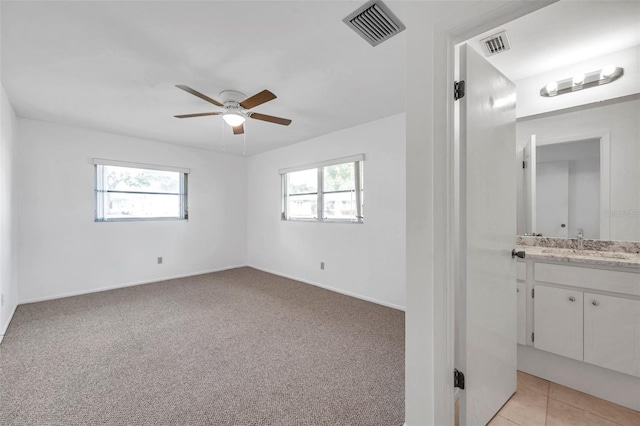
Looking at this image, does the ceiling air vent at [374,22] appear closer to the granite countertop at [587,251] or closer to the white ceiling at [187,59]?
the white ceiling at [187,59]

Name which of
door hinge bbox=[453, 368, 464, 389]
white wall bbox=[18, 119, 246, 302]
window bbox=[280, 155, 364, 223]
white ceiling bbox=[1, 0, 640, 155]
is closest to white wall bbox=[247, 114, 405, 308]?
window bbox=[280, 155, 364, 223]

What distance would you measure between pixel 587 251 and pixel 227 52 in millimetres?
3213

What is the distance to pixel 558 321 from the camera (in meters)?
1.89

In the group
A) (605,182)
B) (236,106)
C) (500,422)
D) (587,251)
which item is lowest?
(500,422)

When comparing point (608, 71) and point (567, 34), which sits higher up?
point (567, 34)

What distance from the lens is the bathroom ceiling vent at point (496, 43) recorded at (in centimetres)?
184

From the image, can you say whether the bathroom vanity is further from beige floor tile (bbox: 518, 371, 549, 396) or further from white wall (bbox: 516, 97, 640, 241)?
white wall (bbox: 516, 97, 640, 241)

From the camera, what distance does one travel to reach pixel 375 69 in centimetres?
234

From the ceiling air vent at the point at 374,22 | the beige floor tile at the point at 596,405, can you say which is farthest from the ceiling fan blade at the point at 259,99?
the beige floor tile at the point at 596,405

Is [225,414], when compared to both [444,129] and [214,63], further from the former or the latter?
[214,63]

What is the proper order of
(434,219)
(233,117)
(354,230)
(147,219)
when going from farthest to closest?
(147,219), (354,230), (233,117), (434,219)

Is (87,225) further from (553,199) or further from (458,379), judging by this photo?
(553,199)

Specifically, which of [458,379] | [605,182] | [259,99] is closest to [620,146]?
[605,182]

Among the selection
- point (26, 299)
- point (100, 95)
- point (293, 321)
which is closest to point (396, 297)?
point (293, 321)
